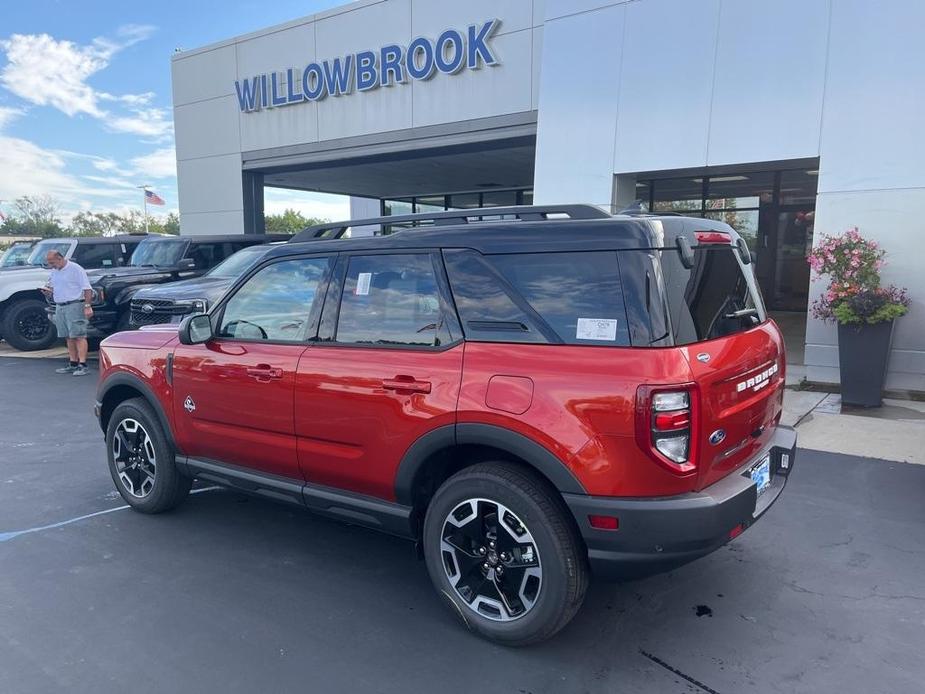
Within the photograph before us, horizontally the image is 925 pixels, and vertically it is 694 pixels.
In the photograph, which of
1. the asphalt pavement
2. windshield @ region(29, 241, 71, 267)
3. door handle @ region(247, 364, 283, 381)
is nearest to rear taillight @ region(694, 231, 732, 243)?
the asphalt pavement

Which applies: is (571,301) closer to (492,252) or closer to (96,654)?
(492,252)

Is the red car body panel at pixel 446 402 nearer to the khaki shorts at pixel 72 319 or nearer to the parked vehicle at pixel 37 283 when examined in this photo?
the khaki shorts at pixel 72 319

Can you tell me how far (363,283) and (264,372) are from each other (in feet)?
2.54

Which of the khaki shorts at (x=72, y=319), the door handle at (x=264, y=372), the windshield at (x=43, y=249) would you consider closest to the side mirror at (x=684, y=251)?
the door handle at (x=264, y=372)

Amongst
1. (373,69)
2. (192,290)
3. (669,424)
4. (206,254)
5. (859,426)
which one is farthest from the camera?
(373,69)

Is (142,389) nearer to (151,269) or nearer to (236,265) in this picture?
(236,265)

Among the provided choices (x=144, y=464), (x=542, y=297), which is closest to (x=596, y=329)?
(x=542, y=297)

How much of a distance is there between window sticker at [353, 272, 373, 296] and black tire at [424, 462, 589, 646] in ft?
3.57

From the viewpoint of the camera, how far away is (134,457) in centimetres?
454

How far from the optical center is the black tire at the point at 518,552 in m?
2.76

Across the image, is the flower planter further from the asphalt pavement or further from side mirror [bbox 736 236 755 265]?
side mirror [bbox 736 236 755 265]

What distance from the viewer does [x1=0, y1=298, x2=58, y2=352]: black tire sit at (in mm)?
11898

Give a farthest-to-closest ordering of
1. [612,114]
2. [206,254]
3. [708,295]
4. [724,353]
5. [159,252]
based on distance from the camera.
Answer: [159,252] < [206,254] < [612,114] < [708,295] < [724,353]

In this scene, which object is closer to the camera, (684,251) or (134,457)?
(684,251)
